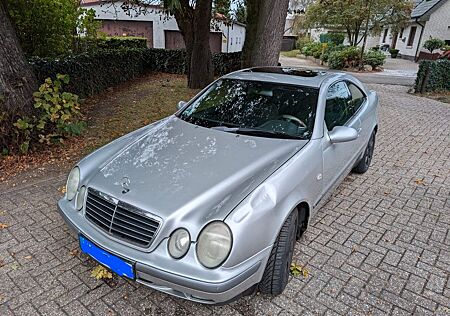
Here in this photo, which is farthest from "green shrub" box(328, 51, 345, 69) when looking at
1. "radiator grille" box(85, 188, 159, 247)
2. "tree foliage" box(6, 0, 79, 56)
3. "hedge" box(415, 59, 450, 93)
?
"radiator grille" box(85, 188, 159, 247)

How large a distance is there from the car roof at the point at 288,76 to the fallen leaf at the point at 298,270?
1.68m

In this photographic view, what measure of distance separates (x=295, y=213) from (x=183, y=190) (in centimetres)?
86

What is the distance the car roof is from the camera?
3258 millimetres

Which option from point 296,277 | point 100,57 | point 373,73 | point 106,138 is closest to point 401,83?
point 373,73

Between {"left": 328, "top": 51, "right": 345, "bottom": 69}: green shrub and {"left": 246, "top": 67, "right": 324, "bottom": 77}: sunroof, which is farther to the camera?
{"left": 328, "top": 51, "right": 345, "bottom": 69}: green shrub

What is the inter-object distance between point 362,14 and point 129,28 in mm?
14561

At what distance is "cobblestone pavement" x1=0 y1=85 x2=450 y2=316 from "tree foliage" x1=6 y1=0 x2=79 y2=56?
5.05 meters

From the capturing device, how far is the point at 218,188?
Answer: 2137 mm

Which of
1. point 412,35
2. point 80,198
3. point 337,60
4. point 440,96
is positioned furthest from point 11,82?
point 412,35

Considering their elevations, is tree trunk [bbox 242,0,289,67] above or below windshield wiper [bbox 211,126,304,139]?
above

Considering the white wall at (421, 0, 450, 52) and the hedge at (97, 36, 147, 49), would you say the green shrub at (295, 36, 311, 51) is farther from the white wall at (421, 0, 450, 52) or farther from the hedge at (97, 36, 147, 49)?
the hedge at (97, 36, 147, 49)

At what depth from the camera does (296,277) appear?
2.60m

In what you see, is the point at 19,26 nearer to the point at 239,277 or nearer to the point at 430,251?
the point at 239,277

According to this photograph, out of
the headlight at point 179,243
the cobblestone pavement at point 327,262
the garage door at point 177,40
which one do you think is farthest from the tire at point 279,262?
the garage door at point 177,40
